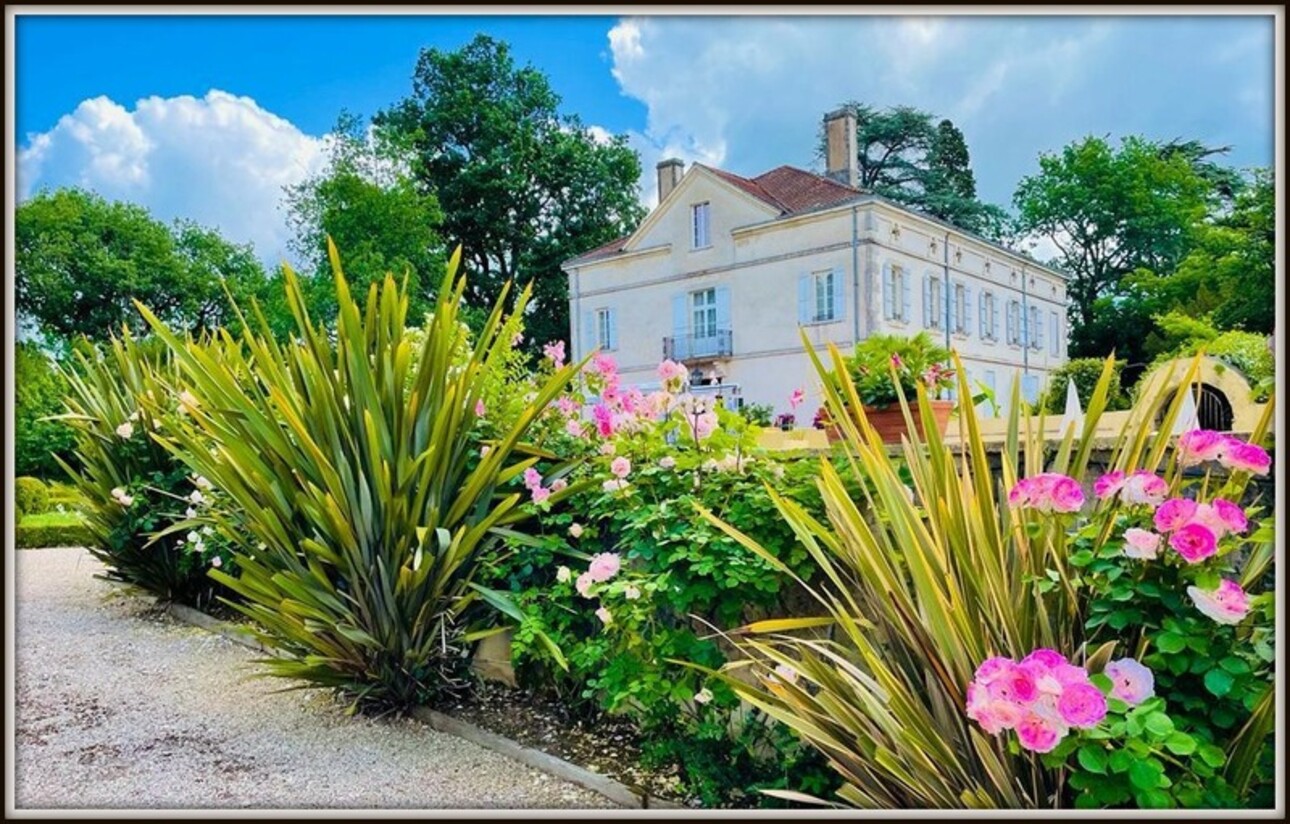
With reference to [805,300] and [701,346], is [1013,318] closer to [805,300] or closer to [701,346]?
[805,300]

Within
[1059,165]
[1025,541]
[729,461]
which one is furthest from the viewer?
[1059,165]

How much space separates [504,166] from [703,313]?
270cm

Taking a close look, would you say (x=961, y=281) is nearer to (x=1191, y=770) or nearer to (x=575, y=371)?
(x=575, y=371)

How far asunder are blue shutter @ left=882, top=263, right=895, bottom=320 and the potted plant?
13.5ft

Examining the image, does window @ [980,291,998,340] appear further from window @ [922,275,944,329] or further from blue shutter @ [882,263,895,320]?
blue shutter @ [882,263,895,320]

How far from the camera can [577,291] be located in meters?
6.11

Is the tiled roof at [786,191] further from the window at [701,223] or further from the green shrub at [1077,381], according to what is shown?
the green shrub at [1077,381]

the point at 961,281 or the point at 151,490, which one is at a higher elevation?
the point at 961,281

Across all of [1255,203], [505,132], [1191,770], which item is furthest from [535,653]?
[505,132]

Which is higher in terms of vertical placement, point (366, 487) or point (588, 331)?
point (588, 331)

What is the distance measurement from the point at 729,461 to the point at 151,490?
2.87m

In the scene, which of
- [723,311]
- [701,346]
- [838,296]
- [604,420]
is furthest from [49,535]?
[838,296]

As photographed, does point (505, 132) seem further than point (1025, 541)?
Yes

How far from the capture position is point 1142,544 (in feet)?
3.96
